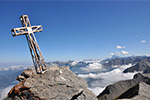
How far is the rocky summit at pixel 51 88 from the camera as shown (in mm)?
13352

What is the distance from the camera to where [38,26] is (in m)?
17.4

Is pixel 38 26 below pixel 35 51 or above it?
above

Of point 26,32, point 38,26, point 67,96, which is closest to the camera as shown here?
point 67,96

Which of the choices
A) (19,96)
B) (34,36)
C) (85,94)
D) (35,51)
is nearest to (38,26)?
(34,36)

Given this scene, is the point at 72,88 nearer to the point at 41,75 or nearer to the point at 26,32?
the point at 41,75

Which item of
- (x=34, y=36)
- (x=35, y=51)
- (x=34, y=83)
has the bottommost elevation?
(x=34, y=83)

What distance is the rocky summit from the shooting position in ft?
43.8

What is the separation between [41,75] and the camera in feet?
50.1

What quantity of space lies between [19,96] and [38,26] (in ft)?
31.9

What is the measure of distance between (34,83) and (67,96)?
14.4ft

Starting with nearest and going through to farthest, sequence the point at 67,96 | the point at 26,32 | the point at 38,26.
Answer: the point at 67,96, the point at 26,32, the point at 38,26

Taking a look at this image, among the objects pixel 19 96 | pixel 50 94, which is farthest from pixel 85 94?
pixel 19 96

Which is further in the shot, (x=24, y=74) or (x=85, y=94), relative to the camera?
(x=24, y=74)

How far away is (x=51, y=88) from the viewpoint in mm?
14391
